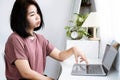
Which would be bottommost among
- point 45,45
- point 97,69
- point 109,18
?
point 97,69

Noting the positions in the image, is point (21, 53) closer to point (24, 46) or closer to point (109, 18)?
point (24, 46)

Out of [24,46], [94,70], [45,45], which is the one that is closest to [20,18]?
[24,46]

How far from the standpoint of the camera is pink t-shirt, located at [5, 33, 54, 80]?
1637mm

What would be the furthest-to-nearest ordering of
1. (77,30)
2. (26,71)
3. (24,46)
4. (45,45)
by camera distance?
(77,30) < (45,45) < (24,46) < (26,71)

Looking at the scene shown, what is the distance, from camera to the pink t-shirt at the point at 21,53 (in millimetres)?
1637

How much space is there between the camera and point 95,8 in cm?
256

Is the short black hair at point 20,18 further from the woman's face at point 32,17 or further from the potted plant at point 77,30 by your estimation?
the potted plant at point 77,30

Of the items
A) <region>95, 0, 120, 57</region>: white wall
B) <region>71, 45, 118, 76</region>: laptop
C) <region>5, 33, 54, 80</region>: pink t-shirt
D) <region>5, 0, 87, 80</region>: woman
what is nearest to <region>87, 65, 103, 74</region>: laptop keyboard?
<region>71, 45, 118, 76</region>: laptop

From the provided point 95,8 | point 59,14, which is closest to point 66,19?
point 59,14

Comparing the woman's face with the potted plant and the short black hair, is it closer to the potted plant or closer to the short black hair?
the short black hair

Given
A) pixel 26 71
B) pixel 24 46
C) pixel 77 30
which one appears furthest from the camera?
pixel 77 30

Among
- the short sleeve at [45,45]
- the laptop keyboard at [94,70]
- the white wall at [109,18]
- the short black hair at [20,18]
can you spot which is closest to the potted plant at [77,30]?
the white wall at [109,18]

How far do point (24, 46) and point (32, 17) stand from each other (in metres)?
0.23

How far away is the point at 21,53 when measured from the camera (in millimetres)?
1631
